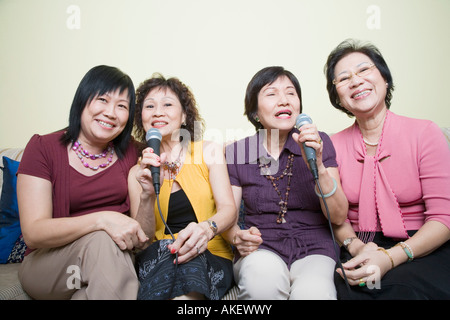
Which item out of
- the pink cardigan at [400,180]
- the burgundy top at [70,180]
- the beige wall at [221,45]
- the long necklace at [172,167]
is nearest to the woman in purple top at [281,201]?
the pink cardigan at [400,180]

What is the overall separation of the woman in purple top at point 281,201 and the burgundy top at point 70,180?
0.46m

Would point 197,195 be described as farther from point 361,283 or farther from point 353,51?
point 353,51

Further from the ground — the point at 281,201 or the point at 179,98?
the point at 179,98

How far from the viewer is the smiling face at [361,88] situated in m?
1.19

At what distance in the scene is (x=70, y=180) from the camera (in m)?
1.11

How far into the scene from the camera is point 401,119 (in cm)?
120

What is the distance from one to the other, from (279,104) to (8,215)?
4.43ft

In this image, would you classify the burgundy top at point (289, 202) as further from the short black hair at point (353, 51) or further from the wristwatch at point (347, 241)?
the short black hair at point (353, 51)

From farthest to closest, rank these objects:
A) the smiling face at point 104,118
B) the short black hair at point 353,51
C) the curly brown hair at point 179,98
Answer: the curly brown hair at point 179,98
the short black hair at point 353,51
the smiling face at point 104,118

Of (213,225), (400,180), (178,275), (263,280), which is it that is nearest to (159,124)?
(213,225)
